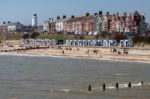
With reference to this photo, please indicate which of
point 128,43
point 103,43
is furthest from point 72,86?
point 103,43

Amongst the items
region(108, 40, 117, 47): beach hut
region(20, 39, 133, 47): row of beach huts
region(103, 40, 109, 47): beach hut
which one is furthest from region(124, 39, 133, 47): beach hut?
region(103, 40, 109, 47): beach hut

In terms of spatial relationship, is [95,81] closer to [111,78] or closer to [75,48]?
[111,78]

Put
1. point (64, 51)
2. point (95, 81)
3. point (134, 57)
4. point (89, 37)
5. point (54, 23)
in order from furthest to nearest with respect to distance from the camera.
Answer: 1. point (54, 23)
2. point (89, 37)
3. point (64, 51)
4. point (134, 57)
5. point (95, 81)

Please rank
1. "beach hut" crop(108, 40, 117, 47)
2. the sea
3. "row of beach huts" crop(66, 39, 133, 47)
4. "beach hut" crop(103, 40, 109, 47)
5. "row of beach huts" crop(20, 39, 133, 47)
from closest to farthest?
the sea
"row of beach huts" crop(66, 39, 133, 47)
"row of beach huts" crop(20, 39, 133, 47)
"beach hut" crop(103, 40, 109, 47)
"beach hut" crop(108, 40, 117, 47)

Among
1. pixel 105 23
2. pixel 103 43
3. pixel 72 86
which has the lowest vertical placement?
pixel 72 86

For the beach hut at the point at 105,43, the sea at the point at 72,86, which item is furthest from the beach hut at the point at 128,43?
the sea at the point at 72,86

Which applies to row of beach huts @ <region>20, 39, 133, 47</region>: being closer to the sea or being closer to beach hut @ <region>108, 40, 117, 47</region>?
beach hut @ <region>108, 40, 117, 47</region>

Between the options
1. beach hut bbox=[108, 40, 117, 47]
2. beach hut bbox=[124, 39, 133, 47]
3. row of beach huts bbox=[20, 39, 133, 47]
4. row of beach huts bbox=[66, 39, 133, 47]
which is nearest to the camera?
beach hut bbox=[124, 39, 133, 47]

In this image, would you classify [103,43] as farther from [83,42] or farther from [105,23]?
[105,23]

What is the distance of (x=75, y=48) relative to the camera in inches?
4405

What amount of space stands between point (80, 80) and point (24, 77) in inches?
291

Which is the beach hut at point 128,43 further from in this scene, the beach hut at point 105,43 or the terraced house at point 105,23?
the terraced house at point 105,23

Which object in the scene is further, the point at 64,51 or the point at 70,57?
the point at 64,51

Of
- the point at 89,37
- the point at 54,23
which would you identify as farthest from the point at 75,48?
the point at 54,23
